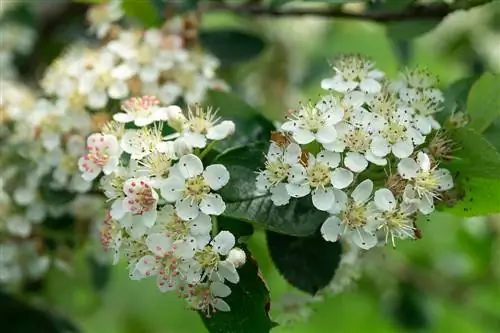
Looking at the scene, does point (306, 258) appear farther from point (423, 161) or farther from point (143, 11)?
point (143, 11)

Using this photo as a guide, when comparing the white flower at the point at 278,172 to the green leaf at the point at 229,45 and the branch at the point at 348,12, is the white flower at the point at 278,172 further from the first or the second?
the green leaf at the point at 229,45

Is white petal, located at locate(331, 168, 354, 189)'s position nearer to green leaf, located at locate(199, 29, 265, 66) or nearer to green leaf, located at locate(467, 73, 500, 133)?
green leaf, located at locate(467, 73, 500, 133)

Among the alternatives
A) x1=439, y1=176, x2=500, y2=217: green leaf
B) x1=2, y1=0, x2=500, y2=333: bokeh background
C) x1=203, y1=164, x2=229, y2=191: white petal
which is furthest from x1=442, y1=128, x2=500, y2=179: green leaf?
x1=2, y1=0, x2=500, y2=333: bokeh background

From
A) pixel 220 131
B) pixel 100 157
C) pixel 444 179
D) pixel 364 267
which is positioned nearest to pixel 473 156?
pixel 444 179

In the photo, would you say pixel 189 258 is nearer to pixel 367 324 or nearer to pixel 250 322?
pixel 250 322

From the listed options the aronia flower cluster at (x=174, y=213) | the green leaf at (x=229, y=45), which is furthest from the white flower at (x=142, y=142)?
the green leaf at (x=229, y=45)

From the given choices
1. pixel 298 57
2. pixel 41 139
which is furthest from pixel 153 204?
pixel 298 57
